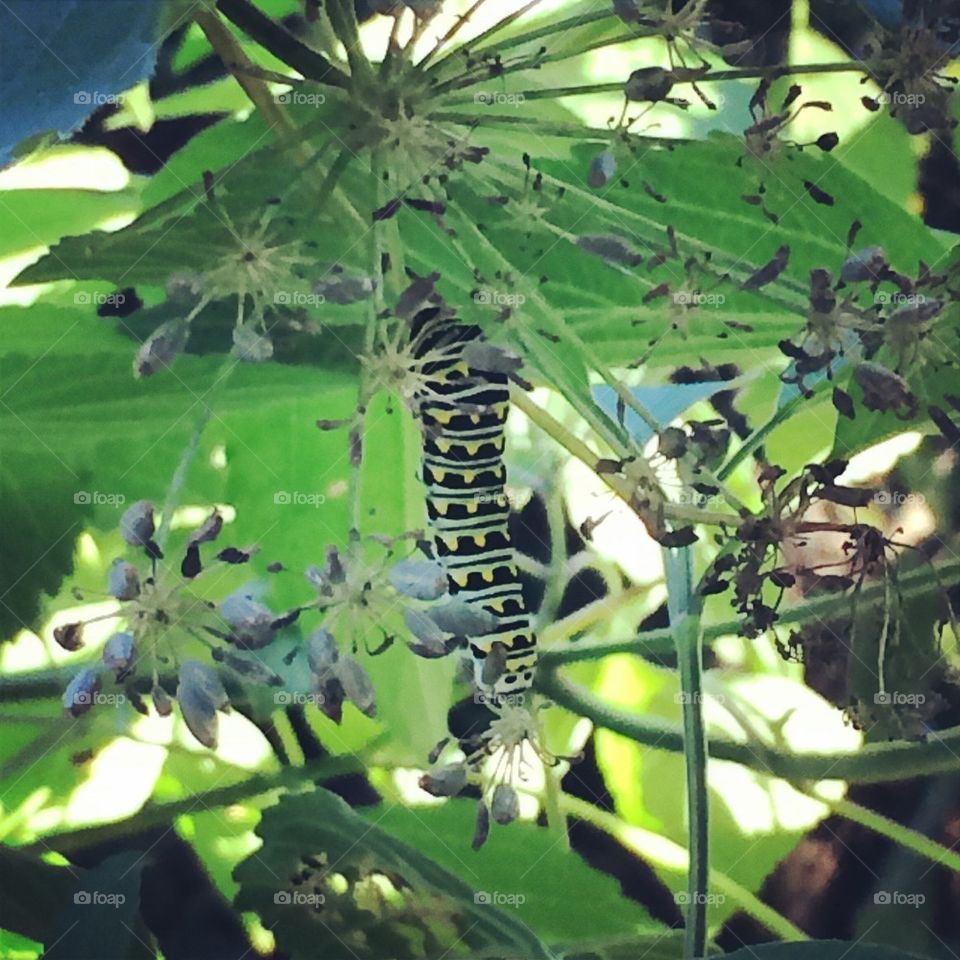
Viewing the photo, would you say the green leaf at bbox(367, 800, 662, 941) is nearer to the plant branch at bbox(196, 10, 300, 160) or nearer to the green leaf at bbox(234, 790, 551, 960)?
the green leaf at bbox(234, 790, 551, 960)
